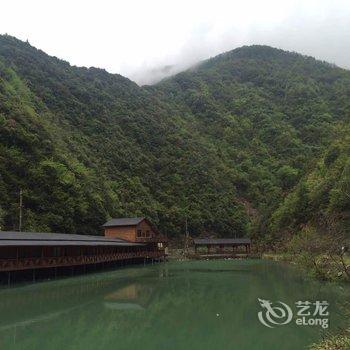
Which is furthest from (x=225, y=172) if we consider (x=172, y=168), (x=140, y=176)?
(x=140, y=176)

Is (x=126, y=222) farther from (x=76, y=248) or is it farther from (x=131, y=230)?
(x=76, y=248)

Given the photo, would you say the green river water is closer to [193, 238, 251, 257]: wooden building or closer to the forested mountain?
the forested mountain

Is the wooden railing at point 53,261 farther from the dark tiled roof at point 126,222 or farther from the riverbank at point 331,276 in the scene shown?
the riverbank at point 331,276

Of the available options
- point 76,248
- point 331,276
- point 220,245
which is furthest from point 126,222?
point 331,276

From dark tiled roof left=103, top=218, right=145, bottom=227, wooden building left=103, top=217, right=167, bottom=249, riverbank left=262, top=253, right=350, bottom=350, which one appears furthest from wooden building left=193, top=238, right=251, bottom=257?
riverbank left=262, top=253, right=350, bottom=350

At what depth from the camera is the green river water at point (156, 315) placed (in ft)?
45.1

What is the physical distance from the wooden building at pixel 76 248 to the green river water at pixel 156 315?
2312mm

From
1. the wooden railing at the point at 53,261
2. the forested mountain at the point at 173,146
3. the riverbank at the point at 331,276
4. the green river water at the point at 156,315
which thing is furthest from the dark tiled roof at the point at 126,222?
the riverbank at the point at 331,276

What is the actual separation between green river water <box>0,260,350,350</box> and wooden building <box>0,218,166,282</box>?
7.59ft

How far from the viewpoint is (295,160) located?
103938 mm

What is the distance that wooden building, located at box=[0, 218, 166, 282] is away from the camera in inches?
1144

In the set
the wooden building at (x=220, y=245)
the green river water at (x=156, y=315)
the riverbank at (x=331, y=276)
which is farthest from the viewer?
the wooden building at (x=220, y=245)

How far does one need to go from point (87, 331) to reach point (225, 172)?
297ft

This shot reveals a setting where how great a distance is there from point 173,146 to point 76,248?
214 feet
